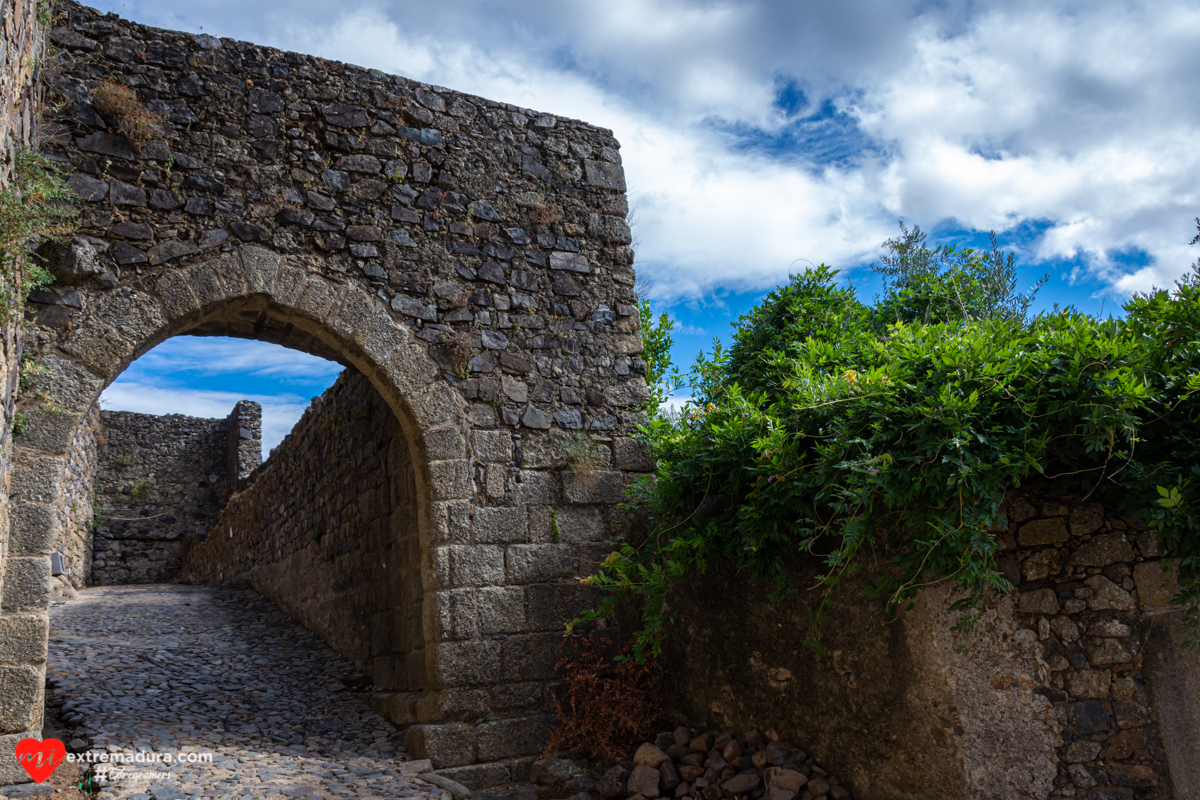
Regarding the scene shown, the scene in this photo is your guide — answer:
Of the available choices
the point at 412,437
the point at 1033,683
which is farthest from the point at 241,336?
the point at 1033,683

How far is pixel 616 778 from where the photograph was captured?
4203 millimetres

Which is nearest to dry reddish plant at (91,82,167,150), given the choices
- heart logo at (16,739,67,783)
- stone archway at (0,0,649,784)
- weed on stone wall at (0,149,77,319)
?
stone archway at (0,0,649,784)

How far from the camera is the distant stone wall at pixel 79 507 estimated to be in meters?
9.95

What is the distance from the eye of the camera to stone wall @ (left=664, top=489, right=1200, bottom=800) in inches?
126

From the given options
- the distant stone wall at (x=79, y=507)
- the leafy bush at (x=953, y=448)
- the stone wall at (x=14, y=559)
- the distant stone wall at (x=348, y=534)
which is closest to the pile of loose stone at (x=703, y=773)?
the leafy bush at (x=953, y=448)

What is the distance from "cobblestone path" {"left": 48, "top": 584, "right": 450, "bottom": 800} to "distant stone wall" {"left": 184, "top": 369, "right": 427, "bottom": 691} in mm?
322

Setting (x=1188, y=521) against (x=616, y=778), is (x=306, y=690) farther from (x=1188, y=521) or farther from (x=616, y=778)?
(x=1188, y=521)

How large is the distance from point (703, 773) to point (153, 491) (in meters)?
13.5

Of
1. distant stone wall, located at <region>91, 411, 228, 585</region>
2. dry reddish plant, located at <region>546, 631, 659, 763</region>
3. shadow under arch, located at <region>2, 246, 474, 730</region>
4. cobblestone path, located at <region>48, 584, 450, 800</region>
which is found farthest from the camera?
distant stone wall, located at <region>91, 411, 228, 585</region>

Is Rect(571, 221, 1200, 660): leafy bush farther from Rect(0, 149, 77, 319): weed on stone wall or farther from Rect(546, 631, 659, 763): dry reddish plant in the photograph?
Rect(0, 149, 77, 319): weed on stone wall

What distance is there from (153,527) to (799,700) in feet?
44.6

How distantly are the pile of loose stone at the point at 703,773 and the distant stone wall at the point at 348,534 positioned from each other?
1105mm

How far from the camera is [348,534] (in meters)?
6.54

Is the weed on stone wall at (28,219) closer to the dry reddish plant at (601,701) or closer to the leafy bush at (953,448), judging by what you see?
the leafy bush at (953,448)
